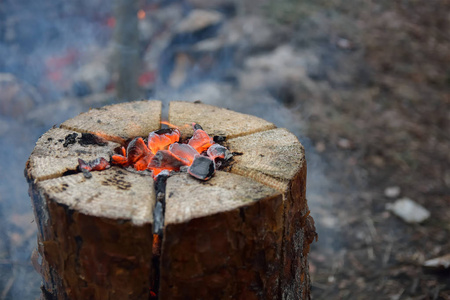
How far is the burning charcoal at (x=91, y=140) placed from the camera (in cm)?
184

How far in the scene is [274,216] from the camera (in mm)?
1523

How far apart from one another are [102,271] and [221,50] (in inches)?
177

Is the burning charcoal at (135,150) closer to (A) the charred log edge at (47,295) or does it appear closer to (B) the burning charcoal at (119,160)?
(B) the burning charcoal at (119,160)

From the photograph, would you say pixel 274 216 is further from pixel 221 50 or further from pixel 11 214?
pixel 221 50

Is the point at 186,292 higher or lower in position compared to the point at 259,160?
lower

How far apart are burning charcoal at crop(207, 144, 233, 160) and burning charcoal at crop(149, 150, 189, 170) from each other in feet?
0.43

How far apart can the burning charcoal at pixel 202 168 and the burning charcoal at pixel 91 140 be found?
52 cm

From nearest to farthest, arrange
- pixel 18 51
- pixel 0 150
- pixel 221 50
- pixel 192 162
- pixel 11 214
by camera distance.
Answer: pixel 192 162
pixel 11 214
pixel 0 150
pixel 18 51
pixel 221 50

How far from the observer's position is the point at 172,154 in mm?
1735

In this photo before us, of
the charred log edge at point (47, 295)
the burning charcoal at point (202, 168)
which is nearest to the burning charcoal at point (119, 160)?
the burning charcoal at point (202, 168)

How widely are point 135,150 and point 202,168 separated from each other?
1.26 ft

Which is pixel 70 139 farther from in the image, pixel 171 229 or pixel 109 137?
pixel 171 229

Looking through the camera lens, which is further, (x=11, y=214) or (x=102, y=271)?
(x=11, y=214)

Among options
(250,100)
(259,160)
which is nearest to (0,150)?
(250,100)
